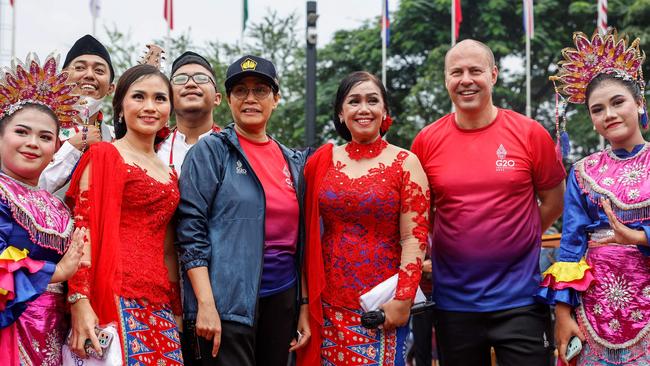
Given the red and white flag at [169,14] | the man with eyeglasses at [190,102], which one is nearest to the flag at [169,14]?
the red and white flag at [169,14]

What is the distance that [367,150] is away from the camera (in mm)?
4215

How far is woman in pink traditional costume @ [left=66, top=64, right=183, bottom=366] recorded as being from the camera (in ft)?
11.3

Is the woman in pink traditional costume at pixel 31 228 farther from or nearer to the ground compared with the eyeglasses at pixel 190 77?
nearer to the ground

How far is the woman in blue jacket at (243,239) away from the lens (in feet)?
12.3

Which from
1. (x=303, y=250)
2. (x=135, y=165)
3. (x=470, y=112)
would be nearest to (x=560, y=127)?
(x=470, y=112)

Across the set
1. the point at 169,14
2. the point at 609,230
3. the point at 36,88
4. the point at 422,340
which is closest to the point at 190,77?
the point at 36,88

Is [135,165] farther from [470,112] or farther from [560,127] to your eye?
[560,127]

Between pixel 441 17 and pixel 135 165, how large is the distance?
16.8 m

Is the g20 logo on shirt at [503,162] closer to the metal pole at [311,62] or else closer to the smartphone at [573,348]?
the smartphone at [573,348]

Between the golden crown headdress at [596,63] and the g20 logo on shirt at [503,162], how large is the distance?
56 cm

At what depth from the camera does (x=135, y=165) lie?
12.4ft

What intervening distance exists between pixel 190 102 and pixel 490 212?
2.16 m

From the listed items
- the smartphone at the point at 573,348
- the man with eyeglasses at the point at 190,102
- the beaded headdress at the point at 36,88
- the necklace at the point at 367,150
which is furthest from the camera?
the man with eyeglasses at the point at 190,102

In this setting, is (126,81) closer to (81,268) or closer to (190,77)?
(190,77)
